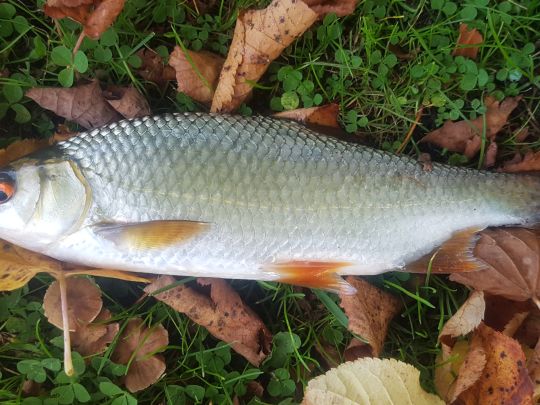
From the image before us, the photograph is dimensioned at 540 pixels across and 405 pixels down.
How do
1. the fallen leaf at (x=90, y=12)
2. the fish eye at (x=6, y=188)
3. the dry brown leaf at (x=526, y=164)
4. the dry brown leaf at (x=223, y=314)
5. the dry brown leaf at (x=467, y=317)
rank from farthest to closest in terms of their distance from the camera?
1. the dry brown leaf at (x=526, y=164)
2. the dry brown leaf at (x=223, y=314)
3. the dry brown leaf at (x=467, y=317)
4. the fallen leaf at (x=90, y=12)
5. the fish eye at (x=6, y=188)

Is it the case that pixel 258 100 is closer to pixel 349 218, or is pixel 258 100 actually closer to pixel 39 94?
pixel 349 218

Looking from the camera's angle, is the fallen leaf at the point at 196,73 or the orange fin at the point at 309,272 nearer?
the orange fin at the point at 309,272

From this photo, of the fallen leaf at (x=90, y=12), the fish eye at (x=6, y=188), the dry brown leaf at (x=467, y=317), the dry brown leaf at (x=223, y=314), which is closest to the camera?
the fish eye at (x=6, y=188)

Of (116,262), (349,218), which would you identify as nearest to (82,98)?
(116,262)

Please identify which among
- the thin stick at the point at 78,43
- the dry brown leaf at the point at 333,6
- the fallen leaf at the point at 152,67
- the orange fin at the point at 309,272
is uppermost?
the dry brown leaf at the point at 333,6

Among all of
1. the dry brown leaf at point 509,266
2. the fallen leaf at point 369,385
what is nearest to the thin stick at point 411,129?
the dry brown leaf at point 509,266

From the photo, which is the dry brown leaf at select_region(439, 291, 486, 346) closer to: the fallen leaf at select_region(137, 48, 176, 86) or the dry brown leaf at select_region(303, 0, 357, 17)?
the dry brown leaf at select_region(303, 0, 357, 17)

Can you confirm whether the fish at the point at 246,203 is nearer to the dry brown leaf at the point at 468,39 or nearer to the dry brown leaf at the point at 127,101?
the dry brown leaf at the point at 127,101
